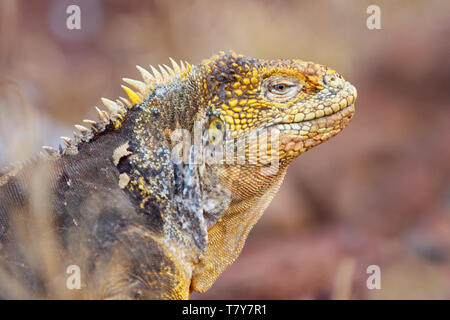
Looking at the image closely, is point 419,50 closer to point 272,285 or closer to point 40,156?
point 272,285

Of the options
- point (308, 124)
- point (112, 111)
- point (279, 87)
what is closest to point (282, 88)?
point (279, 87)

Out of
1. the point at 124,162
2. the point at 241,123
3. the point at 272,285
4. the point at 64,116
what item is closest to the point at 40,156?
the point at 124,162

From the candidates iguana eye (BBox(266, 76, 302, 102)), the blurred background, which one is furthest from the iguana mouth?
the blurred background

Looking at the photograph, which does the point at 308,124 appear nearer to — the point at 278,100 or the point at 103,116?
the point at 278,100

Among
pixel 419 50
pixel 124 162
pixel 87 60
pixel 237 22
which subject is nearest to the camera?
pixel 124 162

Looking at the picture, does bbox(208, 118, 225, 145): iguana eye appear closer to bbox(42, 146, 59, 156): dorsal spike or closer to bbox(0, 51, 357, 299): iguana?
bbox(0, 51, 357, 299): iguana

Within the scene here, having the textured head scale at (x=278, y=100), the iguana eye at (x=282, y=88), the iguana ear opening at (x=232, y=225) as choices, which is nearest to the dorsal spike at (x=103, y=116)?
the textured head scale at (x=278, y=100)

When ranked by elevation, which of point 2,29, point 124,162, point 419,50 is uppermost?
point 419,50

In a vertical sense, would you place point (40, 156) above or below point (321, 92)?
below

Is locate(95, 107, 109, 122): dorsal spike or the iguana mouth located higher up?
locate(95, 107, 109, 122): dorsal spike
